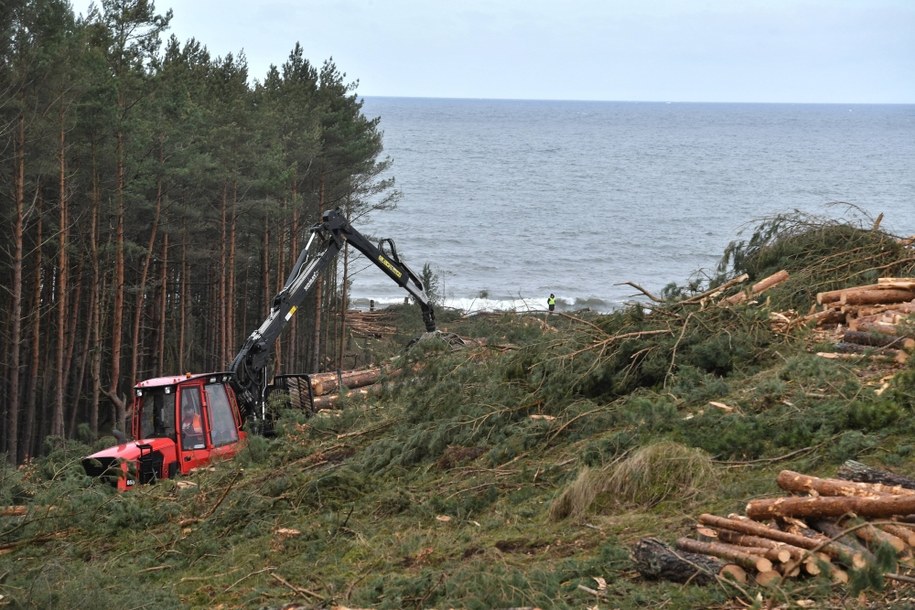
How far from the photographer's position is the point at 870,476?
7.85m

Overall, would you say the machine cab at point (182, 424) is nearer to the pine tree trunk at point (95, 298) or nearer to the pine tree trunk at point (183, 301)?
the pine tree trunk at point (95, 298)

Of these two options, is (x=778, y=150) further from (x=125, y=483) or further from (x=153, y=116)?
(x=125, y=483)

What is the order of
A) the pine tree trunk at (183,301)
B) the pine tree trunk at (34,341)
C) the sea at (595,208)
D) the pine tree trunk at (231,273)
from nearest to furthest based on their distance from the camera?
the pine tree trunk at (34,341) → the pine tree trunk at (183,301) → the pine tree trunk at (231,273) → the sea at (595,208)

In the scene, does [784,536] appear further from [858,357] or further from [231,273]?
[231,273]

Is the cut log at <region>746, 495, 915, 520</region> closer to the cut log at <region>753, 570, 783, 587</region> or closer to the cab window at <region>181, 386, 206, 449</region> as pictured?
the cut log at <region>753, 570, 783, 587</region>

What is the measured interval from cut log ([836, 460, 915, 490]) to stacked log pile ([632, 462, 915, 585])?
18 millimetres

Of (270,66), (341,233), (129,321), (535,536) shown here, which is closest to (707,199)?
(270,66)

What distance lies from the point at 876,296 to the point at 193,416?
917cm

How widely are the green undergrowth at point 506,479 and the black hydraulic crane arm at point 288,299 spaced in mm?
1489

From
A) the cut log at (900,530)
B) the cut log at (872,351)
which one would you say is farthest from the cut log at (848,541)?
the cut log at (872,351)

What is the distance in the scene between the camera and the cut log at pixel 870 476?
7.72 meters

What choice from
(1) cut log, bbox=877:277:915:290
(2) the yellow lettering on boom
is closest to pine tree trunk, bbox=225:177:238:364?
(2) the yellow lettering on boom

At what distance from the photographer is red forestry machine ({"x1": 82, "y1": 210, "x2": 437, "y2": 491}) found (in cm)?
1448

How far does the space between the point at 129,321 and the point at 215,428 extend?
16.9m
